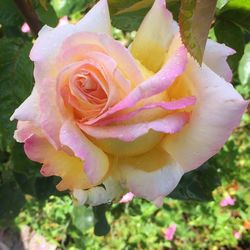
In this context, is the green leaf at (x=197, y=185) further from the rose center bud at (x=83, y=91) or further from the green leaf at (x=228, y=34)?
the rose center bud at (x=83, y=91)

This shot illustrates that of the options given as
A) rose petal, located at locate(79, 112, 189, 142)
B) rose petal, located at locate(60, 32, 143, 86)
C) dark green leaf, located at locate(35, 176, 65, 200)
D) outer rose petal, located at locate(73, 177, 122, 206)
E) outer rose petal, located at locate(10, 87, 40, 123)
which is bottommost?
dark green leaf, located at locate(35, 176, 65, 200)

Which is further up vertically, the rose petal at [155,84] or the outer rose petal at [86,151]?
the rose petal at [155,84]

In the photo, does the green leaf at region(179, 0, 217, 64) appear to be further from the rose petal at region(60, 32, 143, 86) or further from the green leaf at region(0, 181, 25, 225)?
the green leaf at region(0, 181, 25, 225)

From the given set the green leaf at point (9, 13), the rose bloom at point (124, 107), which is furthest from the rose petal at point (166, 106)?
the green leaf at point (9, 13)

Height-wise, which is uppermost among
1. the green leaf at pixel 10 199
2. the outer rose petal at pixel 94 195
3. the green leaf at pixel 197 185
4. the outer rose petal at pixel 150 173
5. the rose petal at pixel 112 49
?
the rose petal at pixel 112 49

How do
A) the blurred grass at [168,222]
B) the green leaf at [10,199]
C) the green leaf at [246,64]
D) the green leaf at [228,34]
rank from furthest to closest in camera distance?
the blurred grass at [168,222]
the green leaf at [10,199]
the green leaf at [246,64]
the green leaf at [228,34]

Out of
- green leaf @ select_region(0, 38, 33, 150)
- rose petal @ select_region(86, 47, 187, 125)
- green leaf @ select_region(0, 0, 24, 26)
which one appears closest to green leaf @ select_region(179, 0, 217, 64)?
rose petal @ select_region(86, 47, 187, 125)

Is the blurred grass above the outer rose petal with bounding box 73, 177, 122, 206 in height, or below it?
below
